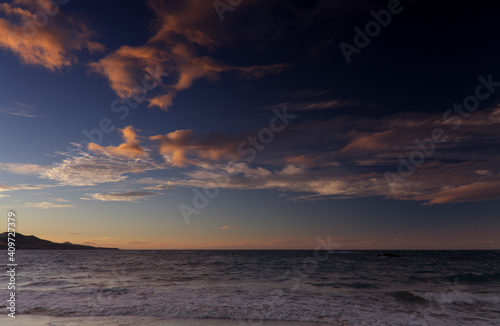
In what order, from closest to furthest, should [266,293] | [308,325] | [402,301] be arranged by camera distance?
1. [308,325]
2. [402,301]
3. [266,293]

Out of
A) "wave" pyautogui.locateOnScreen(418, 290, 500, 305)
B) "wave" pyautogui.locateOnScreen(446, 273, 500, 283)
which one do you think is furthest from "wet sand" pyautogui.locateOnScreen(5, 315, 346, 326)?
"wave" pyautogui.locateOnScreen(446, 273, 500, 283)

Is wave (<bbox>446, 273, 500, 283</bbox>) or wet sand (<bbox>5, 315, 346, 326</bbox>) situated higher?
wet sand (<bbox>5, 315, 346, 326</bbox>)

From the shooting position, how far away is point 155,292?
2109 cm

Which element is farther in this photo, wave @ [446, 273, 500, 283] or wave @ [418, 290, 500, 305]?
wave @ [446, 273, 500, 283]

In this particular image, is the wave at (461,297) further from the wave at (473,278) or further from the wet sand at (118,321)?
the wet sand at (118,321)

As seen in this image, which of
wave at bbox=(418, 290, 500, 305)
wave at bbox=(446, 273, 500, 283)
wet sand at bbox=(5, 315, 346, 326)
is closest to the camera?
wet sand at bbox=(5, 315, 346, 326)

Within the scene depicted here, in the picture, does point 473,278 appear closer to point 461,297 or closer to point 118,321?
point 461,297

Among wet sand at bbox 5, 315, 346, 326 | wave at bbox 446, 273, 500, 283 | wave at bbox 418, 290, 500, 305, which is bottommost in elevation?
wave at bbox 446, 273, 500, 283

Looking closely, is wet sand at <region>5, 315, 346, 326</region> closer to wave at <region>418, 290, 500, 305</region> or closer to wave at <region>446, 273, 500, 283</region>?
wave at <region>418, 290, 500, 305</region>

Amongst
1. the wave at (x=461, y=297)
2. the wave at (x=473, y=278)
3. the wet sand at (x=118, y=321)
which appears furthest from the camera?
the wave at (x=473, y=278)

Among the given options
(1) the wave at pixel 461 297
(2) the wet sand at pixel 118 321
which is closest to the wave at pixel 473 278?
(1) the wave at pixel 461 297

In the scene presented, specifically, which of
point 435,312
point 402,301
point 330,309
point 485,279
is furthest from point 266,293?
point 485,279

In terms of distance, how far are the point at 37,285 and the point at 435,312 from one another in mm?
28333

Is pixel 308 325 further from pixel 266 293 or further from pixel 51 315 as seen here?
pixel 51 315
